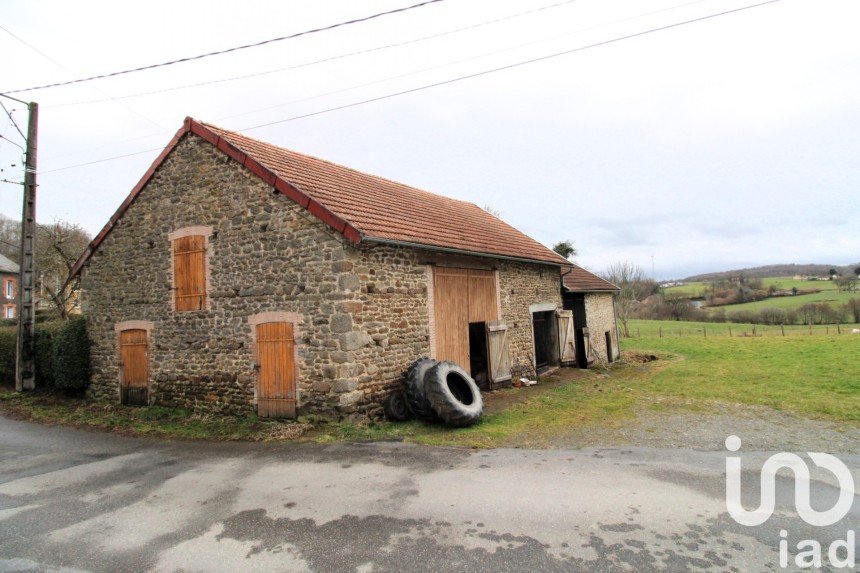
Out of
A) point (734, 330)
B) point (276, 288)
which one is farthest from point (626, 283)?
point (276, 288)

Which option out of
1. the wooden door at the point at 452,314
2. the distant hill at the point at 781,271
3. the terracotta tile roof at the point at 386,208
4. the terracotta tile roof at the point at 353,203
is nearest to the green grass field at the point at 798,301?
the distant hill at the point at 781,271

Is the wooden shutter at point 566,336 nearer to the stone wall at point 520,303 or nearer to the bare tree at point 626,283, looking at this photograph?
the stone wall at point 520,303

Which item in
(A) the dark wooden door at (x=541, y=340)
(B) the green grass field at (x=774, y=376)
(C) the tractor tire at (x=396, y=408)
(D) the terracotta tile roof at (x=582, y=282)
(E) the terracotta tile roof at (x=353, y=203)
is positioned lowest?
(B) the green grass field at (x=774, y=376)

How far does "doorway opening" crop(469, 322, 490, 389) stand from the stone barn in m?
5.18

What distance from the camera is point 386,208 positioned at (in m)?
10.7

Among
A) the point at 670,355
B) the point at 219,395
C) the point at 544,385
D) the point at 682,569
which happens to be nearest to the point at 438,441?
the point at 682,569

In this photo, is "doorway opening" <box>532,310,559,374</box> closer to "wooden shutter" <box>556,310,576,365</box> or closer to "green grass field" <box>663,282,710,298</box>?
"wooden shutter" <box>556,310,576,365</box>

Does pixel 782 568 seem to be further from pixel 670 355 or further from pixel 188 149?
pixel 670 355

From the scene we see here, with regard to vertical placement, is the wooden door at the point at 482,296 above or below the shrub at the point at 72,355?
above

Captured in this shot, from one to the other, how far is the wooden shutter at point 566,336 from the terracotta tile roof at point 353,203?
6.82 ft

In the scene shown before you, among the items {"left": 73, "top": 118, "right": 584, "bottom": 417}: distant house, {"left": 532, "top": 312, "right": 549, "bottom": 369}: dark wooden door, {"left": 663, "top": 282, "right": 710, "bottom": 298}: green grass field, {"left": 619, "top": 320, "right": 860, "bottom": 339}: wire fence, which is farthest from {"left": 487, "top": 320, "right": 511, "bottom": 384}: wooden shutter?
{"left": 663, "top": 282, "right": 710, "bottom": 298}: green grass field

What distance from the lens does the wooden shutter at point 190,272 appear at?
9734 mm

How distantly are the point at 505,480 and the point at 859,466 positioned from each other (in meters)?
4.41

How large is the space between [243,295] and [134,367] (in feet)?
13.0
